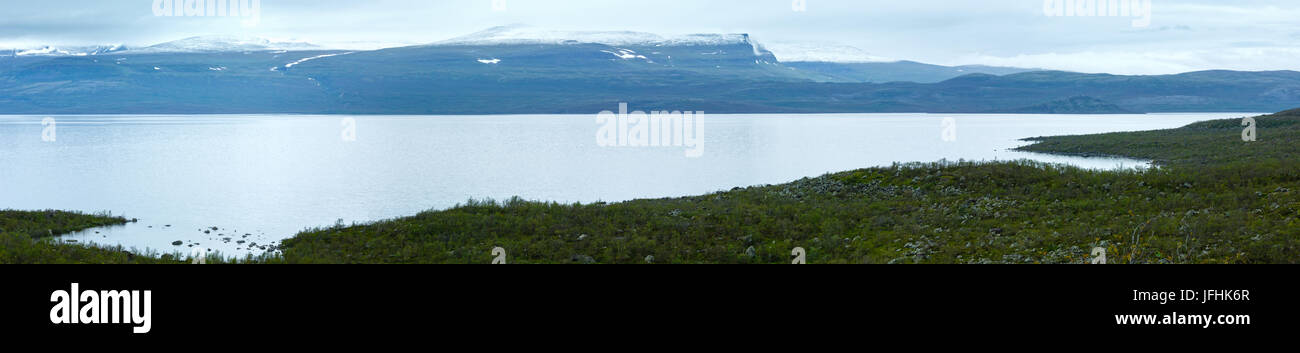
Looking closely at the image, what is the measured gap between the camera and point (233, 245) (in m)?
30.2

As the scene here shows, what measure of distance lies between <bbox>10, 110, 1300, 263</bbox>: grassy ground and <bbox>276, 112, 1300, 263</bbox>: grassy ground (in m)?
0.06

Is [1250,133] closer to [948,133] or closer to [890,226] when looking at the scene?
[890,226]

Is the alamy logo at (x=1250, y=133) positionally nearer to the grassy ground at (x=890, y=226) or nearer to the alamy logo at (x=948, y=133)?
the grassy ground at (x=890, y=226)

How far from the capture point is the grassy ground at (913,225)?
18625 millimetres

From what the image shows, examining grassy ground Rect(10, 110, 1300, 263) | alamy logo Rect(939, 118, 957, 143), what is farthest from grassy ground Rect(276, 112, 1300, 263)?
alamy logo Rect(939, 118, 957, 143)

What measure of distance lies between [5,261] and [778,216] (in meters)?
19.3

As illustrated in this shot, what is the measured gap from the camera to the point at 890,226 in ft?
81.4

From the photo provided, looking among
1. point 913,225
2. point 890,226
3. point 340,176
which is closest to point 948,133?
point 340,176

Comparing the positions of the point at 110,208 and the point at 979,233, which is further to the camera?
the point at 110,208

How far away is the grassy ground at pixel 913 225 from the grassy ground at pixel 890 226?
59mm

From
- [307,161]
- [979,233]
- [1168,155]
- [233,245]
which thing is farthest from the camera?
[307,161]

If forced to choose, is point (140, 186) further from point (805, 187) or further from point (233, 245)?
point (805, 187)
